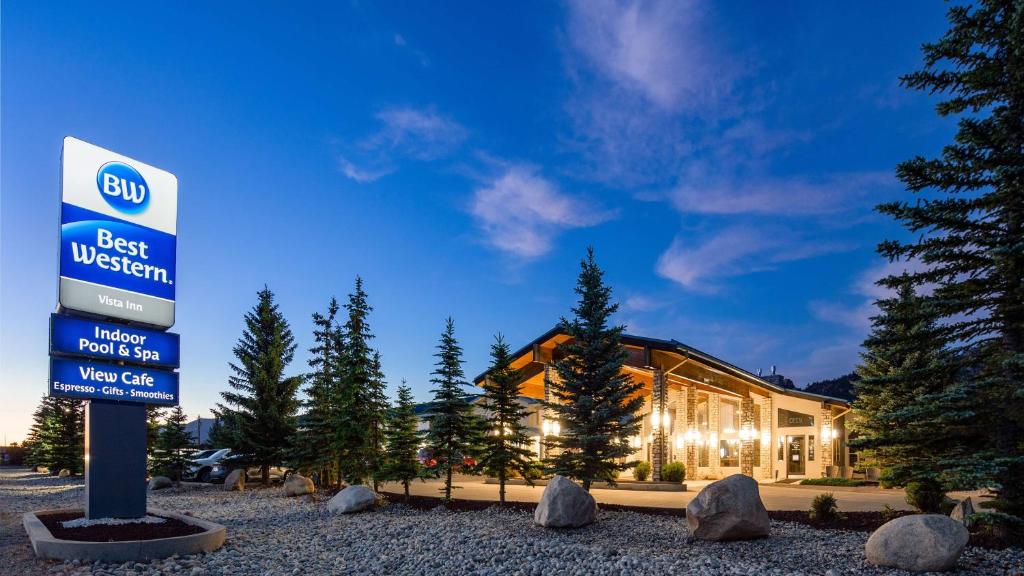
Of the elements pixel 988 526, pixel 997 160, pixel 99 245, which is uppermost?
pixel 997 160

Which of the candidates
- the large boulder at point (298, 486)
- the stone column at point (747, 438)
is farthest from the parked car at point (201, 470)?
the stone column at point (747, 438)

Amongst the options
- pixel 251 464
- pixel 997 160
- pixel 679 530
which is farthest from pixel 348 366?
pixel 997 160

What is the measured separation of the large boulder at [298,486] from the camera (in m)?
20.2

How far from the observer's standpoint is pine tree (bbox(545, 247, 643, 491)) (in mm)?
15820

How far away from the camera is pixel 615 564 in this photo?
9250 mm

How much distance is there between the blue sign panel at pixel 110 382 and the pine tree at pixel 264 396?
10052mm

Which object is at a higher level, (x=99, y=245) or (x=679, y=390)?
(x=99, y=245)

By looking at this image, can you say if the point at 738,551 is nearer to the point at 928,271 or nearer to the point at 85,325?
the point at 928,271

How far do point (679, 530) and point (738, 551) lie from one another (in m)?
2.35

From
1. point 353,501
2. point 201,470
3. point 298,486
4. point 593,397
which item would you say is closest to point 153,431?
point 201,470

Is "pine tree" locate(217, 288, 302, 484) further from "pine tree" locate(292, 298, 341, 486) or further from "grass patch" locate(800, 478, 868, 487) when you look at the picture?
"grass patch" locate(800, 478, 868, 487)

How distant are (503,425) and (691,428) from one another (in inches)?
623

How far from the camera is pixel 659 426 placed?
23.8 meters

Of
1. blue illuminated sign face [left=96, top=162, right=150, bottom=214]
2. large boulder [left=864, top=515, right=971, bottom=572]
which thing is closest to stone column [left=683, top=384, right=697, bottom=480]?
large boulder [left=864, top=515, right=971, bottom=572]
